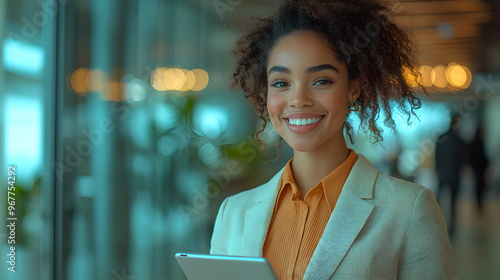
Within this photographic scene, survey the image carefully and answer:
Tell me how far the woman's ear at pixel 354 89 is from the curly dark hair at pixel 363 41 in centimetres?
1

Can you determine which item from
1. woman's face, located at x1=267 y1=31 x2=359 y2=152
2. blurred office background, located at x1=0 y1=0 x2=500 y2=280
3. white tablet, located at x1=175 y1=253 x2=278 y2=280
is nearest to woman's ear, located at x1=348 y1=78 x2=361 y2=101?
woman's face, located at x1=267 y1=31 x2=359 y2=152

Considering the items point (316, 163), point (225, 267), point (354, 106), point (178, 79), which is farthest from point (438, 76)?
point (225, 267)

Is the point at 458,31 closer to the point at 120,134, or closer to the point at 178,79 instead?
the point at 178,79

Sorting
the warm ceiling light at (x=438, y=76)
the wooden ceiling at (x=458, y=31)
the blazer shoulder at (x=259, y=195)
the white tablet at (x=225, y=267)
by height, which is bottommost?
the white tablet at (x=225, y=267)

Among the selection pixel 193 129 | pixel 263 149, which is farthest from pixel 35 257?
pixel 263 149

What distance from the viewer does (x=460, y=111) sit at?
12.8ft

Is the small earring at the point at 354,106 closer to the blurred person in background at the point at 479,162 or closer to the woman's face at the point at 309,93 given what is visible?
the woman's face at the point at 309,93

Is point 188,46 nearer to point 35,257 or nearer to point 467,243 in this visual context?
point 35,257

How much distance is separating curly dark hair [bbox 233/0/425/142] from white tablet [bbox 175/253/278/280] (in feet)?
2.09

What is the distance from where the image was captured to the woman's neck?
1.69m

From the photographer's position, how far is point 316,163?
66.7 inches

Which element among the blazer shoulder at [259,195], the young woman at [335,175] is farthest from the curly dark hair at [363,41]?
the blazer shoulder at [259,195]

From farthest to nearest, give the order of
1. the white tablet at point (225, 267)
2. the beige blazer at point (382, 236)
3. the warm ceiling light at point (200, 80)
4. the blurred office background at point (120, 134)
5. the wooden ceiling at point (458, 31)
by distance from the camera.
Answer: the warm ceiling light at point (200, 80), the blurred office background at point (120, 134), the wooden ceiling at point (458, 31), the beige blazer at point (382, 236), the white tablet at point (225, 267)

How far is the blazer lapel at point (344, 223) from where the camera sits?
1.53 m
